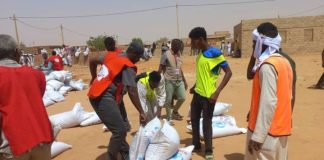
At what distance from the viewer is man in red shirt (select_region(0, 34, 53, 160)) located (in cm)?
256

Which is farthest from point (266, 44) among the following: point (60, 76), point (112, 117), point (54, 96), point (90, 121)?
point (60, 76)

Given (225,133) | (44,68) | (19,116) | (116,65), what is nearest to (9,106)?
(19,116)

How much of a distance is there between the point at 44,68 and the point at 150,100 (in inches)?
291

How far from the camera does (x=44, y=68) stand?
1208 centimetres

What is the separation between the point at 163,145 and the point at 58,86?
24.6ft

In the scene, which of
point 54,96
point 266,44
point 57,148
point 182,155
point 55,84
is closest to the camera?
point 266,44

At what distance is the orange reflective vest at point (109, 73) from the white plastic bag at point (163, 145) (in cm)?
65

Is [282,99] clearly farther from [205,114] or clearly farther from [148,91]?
[148,91]

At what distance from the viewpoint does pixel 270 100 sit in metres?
2.91

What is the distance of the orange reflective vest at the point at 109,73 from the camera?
3975mm

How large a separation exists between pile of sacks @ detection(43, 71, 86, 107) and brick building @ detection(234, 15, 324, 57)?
16.5 m

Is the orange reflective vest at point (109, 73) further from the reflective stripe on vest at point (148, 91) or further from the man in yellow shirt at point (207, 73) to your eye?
the reflective stripe on vest at point (148, 91)

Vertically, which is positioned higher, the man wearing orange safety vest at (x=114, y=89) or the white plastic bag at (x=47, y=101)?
the man wearing orange safety vest at (x=114, y=89)

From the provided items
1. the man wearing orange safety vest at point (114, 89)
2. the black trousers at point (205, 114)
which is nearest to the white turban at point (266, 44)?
the man wearing orange safety vest at point (114, 89)
